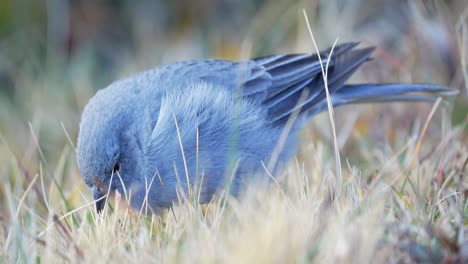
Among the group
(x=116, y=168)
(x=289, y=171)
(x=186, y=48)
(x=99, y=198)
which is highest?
(x=186, y=48)

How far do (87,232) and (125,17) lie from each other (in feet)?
18.3

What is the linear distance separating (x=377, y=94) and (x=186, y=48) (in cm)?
317

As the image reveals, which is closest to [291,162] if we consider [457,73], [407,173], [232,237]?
[407,173]

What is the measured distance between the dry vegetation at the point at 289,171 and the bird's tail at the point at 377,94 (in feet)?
0.60

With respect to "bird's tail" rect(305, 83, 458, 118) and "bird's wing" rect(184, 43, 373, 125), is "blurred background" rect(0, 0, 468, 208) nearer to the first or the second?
"bird's tail" rect(305, 83, 458, 118)

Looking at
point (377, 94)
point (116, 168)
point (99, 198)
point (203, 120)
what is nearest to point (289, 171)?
point (203, 120)

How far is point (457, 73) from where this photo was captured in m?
5.58

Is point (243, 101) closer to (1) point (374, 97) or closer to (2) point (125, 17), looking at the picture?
(1) point (374, 97)

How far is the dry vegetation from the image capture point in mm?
2732

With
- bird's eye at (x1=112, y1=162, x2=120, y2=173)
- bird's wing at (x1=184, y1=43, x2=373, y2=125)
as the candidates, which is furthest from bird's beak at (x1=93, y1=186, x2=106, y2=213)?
bird's wing at (x1=184, y1=43, x2=373, y2=125)

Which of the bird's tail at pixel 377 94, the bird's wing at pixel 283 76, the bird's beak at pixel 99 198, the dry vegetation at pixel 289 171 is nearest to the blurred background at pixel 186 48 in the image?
the dry vegetation at pixel 289 171

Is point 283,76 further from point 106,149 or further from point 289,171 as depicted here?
point 106,149

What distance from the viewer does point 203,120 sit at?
175 inches

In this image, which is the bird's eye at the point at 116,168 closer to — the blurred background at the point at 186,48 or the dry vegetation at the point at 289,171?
the dry vegetation at the point at 289,171
